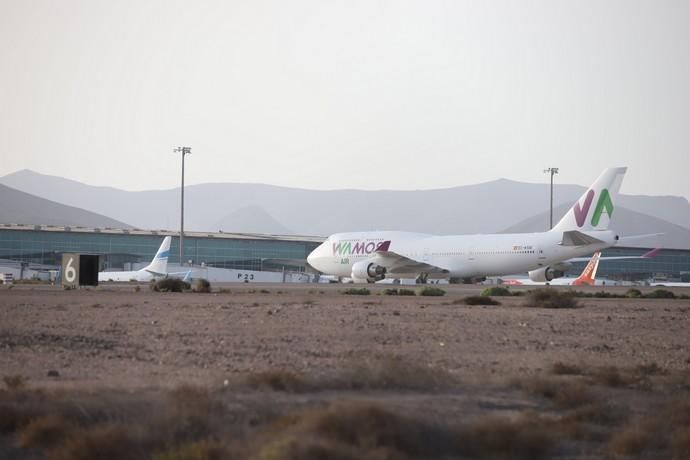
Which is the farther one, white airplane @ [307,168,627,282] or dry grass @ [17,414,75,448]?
white airplane @ [307,168,627,282]

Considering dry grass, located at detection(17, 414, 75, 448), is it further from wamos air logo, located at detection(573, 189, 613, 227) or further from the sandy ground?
wamos air logo, located at detection(573, 189, 613, 227)

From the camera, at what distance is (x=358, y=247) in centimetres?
6744

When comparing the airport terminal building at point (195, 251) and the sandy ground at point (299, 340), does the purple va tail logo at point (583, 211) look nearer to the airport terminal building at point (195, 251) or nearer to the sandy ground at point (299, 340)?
the sandy ground at point (299, 340)

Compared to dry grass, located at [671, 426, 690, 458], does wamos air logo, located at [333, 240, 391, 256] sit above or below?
above

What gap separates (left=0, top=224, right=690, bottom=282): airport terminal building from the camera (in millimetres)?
103688

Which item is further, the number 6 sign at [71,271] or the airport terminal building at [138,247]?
the airport terminal building at [138,247]

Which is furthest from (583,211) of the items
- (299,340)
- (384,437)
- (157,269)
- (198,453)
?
(198,453)

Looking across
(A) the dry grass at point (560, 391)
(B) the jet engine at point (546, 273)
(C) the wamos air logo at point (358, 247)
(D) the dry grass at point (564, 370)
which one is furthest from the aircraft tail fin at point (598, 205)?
(A) the dry grass at point (560, 391)

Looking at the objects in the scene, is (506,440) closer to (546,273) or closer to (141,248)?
(546,273)

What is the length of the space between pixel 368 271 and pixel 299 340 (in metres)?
45.5

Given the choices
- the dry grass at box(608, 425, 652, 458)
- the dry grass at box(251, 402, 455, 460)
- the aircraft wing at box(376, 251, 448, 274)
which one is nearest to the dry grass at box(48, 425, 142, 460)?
the dry grass at box(251, 402, 455, 460)

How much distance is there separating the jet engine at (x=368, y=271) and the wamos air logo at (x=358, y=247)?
9.73 ft

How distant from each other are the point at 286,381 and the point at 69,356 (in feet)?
16.5

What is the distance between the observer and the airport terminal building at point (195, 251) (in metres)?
104
